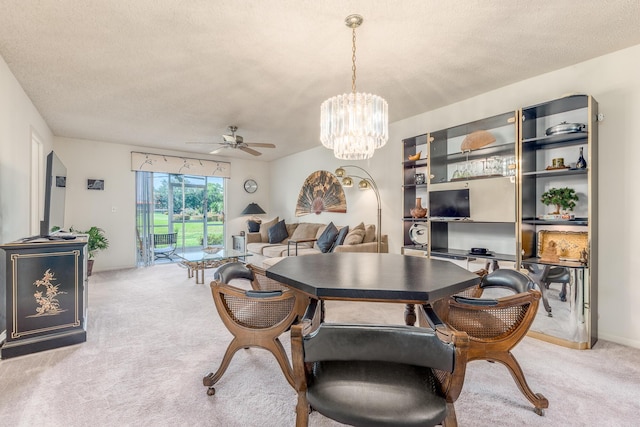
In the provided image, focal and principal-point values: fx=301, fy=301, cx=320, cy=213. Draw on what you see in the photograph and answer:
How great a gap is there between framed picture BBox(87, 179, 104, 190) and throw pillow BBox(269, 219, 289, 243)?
10.9ft

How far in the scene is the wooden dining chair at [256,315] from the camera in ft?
5.82

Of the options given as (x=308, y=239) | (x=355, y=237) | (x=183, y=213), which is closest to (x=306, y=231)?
(x=308, y=239)

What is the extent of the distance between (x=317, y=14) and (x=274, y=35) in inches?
16.2

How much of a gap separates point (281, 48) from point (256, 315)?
210 centimetres

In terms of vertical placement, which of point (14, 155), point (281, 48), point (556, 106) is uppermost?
point (281, 48)

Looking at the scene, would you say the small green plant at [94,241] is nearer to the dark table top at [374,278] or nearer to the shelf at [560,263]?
the dark table top at [374,278]

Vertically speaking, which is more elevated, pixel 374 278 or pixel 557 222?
pixel 557 222

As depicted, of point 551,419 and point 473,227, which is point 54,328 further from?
point 473,227

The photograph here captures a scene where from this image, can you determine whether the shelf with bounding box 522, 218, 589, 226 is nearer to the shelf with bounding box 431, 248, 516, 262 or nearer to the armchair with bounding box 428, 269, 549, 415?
the shelf with bounding box 431, 248, 516, 262

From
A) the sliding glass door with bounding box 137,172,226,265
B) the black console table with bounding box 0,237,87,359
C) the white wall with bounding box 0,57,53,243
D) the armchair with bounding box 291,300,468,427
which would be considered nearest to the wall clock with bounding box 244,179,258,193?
the sliding glass door with bounding box 137,172,226,265

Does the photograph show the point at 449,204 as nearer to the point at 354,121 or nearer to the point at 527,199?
the point at 527,199

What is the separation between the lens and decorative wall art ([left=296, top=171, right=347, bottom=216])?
569 centimetres

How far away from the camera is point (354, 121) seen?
2150 mm

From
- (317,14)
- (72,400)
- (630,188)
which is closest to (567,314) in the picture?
(630,188)
